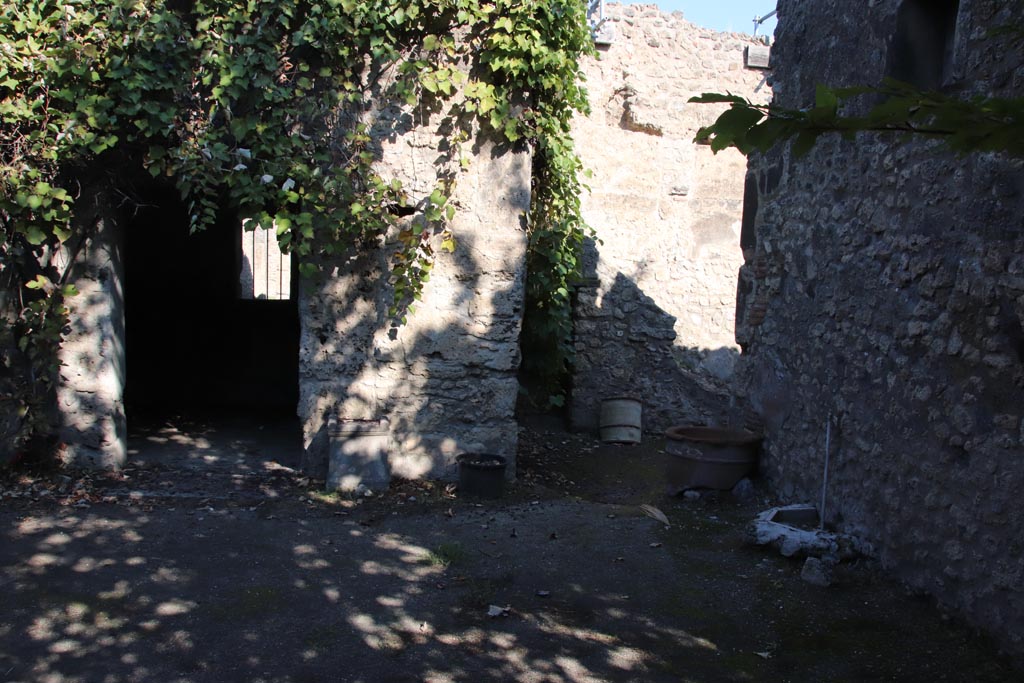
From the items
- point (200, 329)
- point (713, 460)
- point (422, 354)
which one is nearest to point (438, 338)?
point (422, 354)

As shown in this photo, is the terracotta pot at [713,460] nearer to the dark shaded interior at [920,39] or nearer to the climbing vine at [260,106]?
the climbing vine at [260,106]

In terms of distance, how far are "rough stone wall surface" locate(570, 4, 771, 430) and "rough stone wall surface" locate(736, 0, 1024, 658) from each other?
3451mm

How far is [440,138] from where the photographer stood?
6.15 m

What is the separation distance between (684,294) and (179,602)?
7295mm

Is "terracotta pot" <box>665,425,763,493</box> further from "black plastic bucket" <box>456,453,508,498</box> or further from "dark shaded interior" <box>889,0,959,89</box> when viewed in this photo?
"dark shaded interior" <box>889,0,959,89</box>

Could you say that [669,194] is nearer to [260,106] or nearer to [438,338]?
[438,338]

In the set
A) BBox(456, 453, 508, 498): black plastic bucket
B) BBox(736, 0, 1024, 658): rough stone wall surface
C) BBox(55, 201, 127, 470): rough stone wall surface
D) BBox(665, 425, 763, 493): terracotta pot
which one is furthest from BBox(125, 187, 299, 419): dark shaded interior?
BBox(736, 0, 1024, 658): rough stone wall surface

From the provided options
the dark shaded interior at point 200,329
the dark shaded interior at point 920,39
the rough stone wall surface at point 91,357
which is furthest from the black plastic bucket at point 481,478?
the dark shaded interior at point 200,329

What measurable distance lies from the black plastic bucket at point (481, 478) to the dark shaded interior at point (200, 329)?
3.90 metres

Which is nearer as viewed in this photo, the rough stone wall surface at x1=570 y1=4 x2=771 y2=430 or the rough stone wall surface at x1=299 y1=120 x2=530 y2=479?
the rough stone wall surface at x1=299 y1=120 x2=530 y2=479

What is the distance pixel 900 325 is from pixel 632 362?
5.28 meters

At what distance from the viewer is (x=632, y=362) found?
381 inches

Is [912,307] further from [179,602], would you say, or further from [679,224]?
→ [679,224]

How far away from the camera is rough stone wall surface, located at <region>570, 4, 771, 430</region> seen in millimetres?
9805
